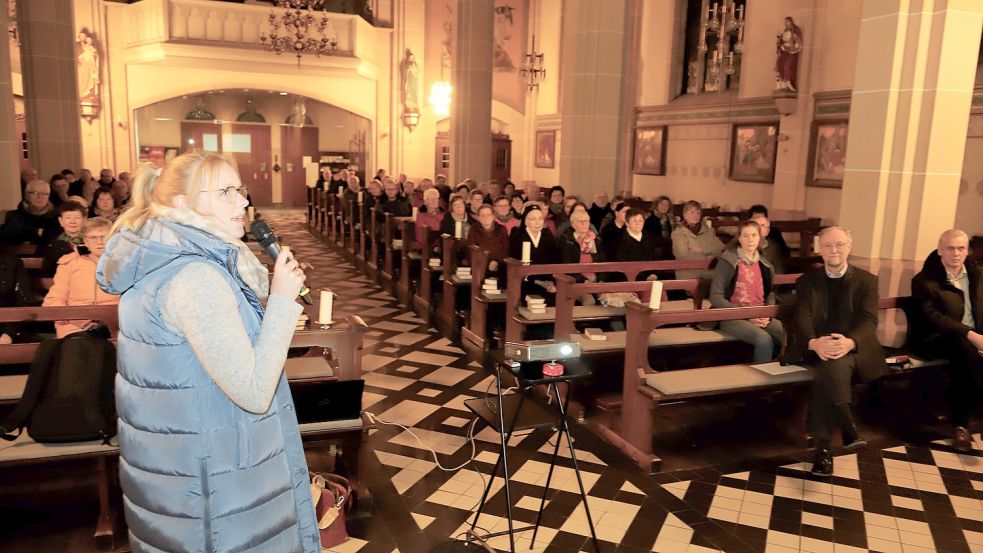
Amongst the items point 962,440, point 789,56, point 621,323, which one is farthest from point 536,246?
point 789,56

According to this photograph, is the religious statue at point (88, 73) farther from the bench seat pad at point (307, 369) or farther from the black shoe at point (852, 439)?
the black shoe at point (852, 439)

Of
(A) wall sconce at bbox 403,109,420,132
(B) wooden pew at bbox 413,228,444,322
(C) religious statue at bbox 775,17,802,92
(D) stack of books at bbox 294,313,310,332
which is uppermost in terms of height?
(C) religious statue at bbox 775,17,802,92

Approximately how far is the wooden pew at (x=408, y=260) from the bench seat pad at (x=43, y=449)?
5.67m

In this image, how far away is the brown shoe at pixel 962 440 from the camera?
16.2 feet

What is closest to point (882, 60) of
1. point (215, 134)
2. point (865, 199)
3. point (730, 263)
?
point (865, 199)

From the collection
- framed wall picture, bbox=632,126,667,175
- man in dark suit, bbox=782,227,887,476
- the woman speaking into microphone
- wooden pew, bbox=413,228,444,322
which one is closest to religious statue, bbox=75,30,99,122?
wooden pew, bbox=413,228,444,322

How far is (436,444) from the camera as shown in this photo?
4867 millimetres

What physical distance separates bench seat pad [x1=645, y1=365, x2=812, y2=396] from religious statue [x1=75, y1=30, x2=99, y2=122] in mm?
16803

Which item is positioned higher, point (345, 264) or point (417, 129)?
point (417, 129)

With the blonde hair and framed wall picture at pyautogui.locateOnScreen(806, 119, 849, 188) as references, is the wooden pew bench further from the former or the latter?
framed wall picture at pyautogui.locateOnScreen(806, 119, 849, 188)

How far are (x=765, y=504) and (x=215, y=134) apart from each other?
789 inches

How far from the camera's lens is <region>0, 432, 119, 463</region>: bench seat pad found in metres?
3.35

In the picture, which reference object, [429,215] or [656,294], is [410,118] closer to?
[429,215]

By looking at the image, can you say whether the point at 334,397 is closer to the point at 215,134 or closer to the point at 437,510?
the point at 437,510
